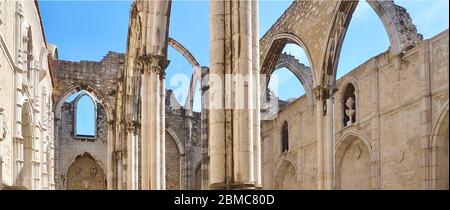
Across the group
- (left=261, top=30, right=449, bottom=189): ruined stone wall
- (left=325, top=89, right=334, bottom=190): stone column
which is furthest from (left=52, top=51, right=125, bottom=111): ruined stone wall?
(left=325, top=89, right=334, bottom=190): stone column

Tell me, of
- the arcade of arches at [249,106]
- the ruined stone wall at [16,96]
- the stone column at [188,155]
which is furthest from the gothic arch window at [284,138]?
the ruined stone wall at [16,96]

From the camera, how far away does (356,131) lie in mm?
18234

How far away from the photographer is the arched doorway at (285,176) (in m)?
23.8

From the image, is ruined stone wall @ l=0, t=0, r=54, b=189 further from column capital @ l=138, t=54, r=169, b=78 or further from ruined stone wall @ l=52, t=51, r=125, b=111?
ruined stone wall @ l=52, t=51, r=125, b=111

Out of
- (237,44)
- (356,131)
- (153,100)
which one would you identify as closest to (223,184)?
(237,44)

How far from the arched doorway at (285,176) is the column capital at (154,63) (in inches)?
443

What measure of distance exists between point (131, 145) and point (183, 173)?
25.5ft

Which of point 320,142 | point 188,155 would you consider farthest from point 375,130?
point 188,155

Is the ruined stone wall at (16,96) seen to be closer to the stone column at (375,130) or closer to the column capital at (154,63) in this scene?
the column capital at (154,63)

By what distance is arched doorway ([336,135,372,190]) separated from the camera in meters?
18.3

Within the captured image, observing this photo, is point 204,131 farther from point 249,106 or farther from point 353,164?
point 249,106

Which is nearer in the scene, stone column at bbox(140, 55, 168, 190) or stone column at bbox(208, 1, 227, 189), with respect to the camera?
stone column at bbox(208, 1, 227, 189)

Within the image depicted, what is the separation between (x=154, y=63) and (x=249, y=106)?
20.5 ft

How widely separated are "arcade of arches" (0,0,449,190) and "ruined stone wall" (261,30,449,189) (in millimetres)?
34
